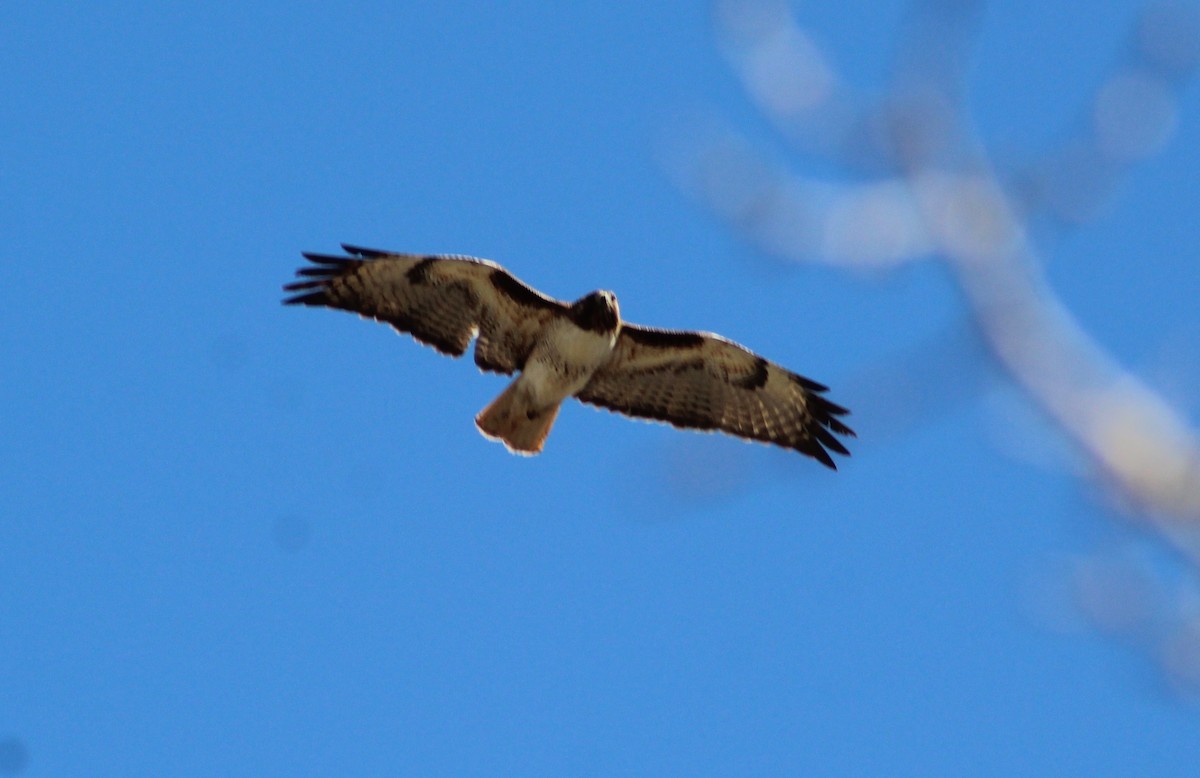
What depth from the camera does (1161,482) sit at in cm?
198

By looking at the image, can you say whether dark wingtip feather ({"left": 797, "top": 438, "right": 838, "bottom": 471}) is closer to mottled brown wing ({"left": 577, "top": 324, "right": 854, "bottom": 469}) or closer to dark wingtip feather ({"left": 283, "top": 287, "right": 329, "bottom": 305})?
mottled brown wing ({"left": 577, "top": 324, "right": 854, "bottom": 469})

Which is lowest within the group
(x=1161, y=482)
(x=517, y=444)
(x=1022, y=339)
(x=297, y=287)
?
(x=1161, y=482)

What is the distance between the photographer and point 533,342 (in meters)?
9.43

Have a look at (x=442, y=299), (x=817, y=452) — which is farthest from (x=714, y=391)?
(x=442, y=299)

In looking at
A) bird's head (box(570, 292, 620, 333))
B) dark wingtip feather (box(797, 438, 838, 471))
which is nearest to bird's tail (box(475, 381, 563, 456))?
bird's head (box(570, 292, 620, 333))

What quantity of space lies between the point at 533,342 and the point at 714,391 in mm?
1408

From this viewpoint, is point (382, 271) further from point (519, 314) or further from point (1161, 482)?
point (1161, 482)

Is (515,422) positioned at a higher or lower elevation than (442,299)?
lower

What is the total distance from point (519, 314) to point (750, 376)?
5.56 feet

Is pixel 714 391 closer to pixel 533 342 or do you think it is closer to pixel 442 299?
pixel 533 342

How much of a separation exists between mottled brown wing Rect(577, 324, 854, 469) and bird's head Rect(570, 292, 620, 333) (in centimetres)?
41

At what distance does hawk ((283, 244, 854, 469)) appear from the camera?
916 centimetres

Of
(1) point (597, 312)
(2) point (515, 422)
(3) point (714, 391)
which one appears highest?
(3) point (714, 391)

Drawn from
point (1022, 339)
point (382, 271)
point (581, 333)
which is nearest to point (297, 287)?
point (382, 271)
